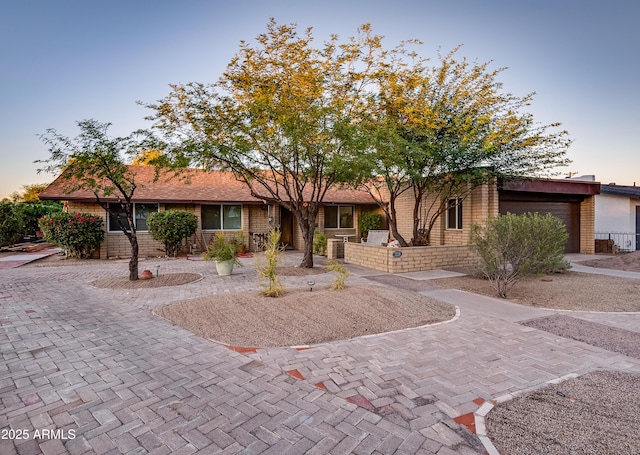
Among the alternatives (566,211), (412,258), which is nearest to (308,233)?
(412,258)

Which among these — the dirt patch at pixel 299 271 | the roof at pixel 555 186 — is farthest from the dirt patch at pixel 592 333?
the roof at pixel 555 186

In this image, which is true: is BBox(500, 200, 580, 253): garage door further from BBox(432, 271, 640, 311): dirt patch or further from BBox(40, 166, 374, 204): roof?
BBox(40, 166, 374, 204): roof

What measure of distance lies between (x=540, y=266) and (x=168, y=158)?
9.72 metres

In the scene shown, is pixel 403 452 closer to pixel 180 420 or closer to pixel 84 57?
pixel 180 420

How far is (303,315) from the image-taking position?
18.5ft

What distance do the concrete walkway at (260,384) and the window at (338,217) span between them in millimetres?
13035

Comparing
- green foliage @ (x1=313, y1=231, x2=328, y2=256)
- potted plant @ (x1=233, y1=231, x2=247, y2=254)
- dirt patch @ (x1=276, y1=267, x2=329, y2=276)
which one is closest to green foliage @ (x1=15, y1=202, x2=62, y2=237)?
potted plant @ (x1=233, y1=231, x2=247, y2=254)

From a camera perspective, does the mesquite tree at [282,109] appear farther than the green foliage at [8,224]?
No

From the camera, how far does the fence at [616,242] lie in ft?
51.0

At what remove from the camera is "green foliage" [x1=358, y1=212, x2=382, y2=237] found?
721 inches

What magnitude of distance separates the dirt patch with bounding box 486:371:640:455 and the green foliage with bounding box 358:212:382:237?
590 inches

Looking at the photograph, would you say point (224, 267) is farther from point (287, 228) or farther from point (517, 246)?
point (287, 228)

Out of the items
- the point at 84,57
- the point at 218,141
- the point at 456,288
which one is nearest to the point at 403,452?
the point at 456,288

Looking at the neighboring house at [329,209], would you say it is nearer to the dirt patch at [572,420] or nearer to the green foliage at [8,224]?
the green foliage at [8,224]
